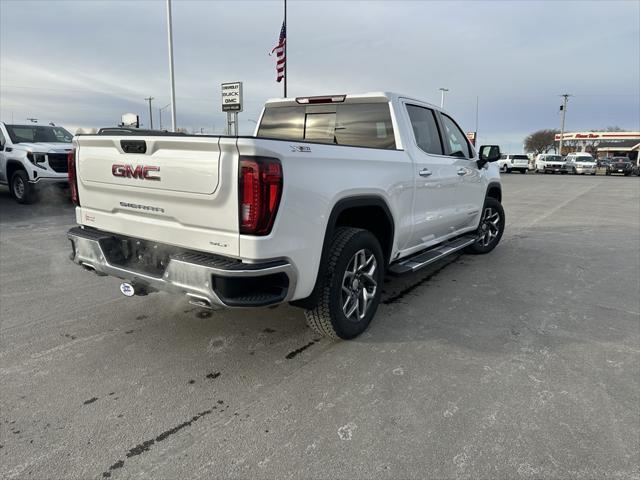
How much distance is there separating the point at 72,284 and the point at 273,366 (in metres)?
2.88

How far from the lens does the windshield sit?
11.4 m

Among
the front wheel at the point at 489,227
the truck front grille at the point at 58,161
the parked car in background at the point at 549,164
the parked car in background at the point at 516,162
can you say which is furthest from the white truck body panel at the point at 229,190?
the parked car in background at the point at 549,164

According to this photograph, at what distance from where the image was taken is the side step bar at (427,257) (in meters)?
4.18

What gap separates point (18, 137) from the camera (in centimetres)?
1134

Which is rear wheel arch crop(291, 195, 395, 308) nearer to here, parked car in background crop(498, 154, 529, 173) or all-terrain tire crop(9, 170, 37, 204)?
all-terrain tire crop(9, 170, 37, 204)

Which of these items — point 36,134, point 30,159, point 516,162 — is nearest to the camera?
point 30,159

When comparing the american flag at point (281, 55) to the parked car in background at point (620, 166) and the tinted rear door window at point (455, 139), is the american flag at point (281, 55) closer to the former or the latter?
the tinted rear door window at point (455, 139)

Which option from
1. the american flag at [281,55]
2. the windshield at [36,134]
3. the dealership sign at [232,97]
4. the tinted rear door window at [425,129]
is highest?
the american flag at [281,55]

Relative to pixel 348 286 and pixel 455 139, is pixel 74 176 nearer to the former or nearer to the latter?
pixel 348 286

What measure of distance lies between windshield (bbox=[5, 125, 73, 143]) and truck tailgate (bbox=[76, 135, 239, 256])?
9.61 m

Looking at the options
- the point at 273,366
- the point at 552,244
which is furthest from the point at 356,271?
the point at 552,244

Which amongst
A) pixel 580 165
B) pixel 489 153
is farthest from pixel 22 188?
pixel 580 165

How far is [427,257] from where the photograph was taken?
4.63m

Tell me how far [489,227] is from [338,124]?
3.42m
